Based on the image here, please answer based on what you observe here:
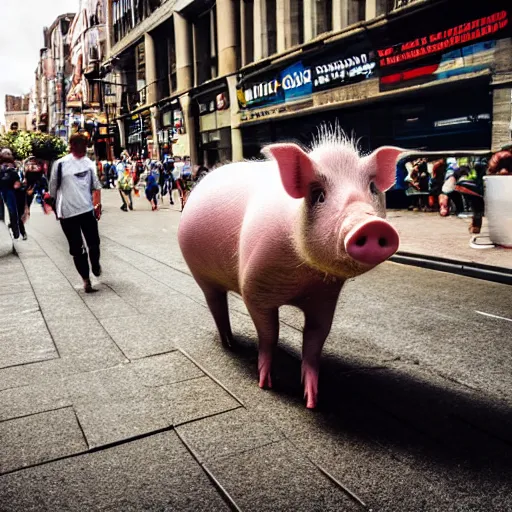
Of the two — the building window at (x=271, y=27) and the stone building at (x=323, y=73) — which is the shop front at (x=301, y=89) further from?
the building window at (x=271, y=27)

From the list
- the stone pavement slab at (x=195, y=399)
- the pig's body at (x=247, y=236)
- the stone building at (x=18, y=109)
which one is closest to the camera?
the pig's body at (x=247, y=236)

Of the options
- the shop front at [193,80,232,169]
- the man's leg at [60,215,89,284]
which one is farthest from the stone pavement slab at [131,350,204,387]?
the shop front at [193,80,232,169]

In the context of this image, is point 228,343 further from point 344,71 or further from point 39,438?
point 344,71

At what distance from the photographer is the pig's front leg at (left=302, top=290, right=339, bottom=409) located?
123 inches

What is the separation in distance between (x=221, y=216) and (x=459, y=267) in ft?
16.3

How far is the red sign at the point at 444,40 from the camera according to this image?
→ 12.4 meters

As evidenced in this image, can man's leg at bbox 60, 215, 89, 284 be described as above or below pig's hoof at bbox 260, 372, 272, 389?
above

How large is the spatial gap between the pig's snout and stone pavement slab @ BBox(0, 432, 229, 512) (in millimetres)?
1117

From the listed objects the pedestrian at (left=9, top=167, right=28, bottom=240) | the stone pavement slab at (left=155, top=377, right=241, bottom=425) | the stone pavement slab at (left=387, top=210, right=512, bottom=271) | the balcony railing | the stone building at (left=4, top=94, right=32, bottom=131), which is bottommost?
the stone pavement slab at (left=387, top=210, right=512, bottom=271)

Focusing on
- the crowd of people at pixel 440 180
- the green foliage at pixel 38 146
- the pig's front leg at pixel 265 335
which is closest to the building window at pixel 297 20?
the crowd of people at pixel 440 180

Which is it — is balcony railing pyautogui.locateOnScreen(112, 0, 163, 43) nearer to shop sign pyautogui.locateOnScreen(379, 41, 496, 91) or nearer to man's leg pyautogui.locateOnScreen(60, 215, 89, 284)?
shop sign pyautogui.locateOnScreen(379, 41, 496, 91)

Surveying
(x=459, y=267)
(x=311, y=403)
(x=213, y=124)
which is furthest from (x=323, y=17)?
(x=311, y=403)

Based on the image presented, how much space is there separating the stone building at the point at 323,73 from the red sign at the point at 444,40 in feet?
0.09

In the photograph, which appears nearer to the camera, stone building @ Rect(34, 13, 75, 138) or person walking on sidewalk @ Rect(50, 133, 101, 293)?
person walking on sidewalk @ Rect(50, 133, 101, 293)
